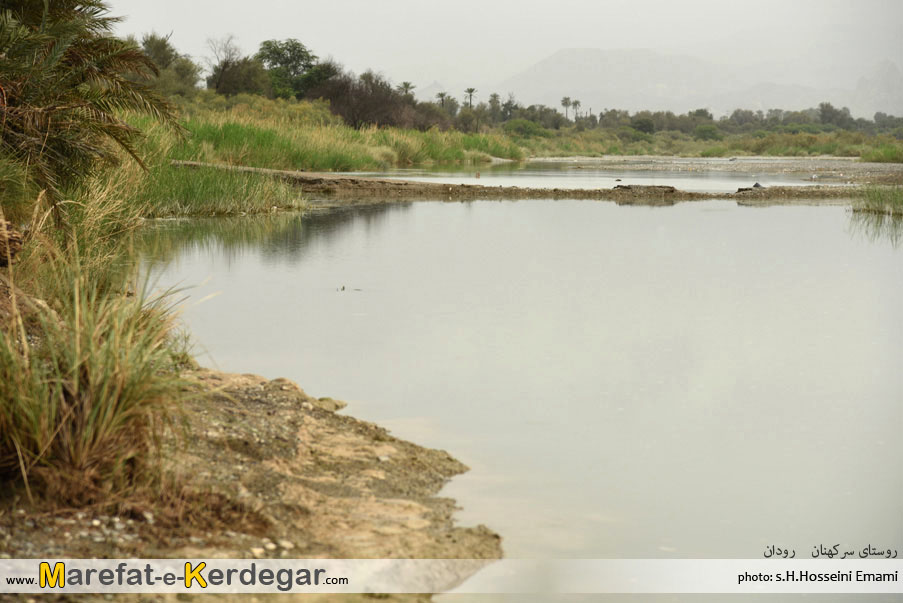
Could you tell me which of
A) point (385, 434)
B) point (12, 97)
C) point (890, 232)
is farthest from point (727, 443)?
point (890, 232)

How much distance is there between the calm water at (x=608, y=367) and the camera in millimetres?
3955

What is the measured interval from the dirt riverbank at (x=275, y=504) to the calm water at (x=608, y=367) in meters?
0.21

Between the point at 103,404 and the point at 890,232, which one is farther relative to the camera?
the point at 890,232

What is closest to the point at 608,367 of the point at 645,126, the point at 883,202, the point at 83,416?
the point at 83,416

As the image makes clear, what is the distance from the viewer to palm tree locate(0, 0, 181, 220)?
7.02 meters

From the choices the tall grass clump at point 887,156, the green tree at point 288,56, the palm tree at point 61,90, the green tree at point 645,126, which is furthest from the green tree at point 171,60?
the green tree at point 645,126

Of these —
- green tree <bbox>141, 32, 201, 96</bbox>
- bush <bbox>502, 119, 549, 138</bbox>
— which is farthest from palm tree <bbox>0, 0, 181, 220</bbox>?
bush <bbox>502, 119, 549, 138</bbox>

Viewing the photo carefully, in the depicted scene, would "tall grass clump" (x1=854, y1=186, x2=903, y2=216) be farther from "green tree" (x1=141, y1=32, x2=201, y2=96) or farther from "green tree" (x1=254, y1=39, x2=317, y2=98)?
"green tree" (x1=254, y1=39, x2=317, y2=98)

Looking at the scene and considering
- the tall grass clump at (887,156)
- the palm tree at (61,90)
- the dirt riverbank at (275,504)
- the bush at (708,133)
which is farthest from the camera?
the bush at (708,133)

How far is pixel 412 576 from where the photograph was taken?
127 inches

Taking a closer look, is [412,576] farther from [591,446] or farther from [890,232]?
[890,232]

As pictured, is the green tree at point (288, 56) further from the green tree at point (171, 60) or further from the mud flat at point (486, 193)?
the mud flat at point (486, 193)

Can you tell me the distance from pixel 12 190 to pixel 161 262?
3463 millimetres

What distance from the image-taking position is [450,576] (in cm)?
329
